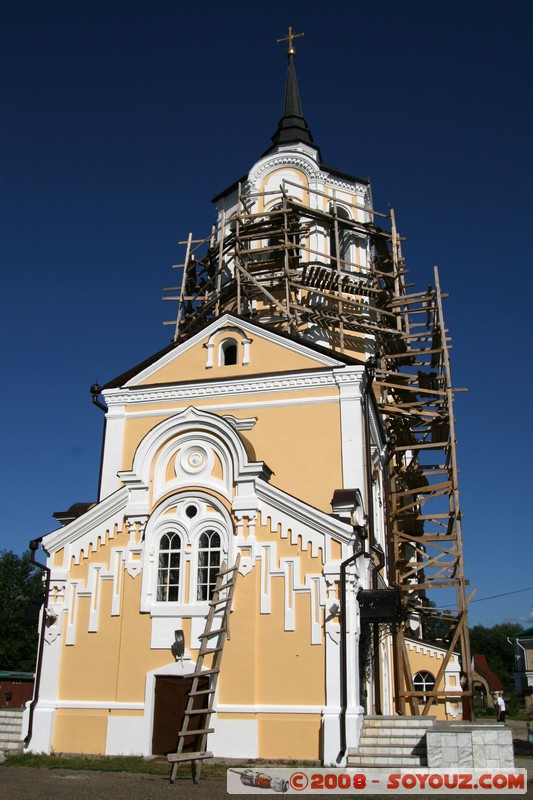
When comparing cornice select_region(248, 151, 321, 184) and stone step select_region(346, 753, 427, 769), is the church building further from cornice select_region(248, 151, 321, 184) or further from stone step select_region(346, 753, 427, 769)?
cornice select_region(248, 151, 321, 184)

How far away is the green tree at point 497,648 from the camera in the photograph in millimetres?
75725

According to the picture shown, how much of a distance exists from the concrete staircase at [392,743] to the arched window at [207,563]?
144 inches

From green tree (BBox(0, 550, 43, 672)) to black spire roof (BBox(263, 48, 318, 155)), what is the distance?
26112 mm

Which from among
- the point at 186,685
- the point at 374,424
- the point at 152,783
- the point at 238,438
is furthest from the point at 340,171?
the point at 152,783

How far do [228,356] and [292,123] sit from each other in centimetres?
1395

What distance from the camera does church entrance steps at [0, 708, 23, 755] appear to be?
14.0m

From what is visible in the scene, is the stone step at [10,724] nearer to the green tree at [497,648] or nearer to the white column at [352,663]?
the white column at [352,663]

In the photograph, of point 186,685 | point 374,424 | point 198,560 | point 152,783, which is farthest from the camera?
point 374,424

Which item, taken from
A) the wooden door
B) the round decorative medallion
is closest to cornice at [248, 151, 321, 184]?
the round decorative medallion

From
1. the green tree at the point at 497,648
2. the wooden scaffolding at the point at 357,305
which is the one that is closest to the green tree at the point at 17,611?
the wooden scaffolding at the point at 357,305

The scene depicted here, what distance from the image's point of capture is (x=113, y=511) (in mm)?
15305

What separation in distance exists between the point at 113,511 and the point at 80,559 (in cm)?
113

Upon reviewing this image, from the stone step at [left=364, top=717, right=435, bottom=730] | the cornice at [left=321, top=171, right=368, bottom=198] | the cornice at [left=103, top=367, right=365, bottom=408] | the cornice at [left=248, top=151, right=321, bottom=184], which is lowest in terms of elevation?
the stone step at [left=364, top=717, right=435, bottom=730]

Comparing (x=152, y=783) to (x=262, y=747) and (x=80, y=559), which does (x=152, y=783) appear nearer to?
(x=262, y=747)
